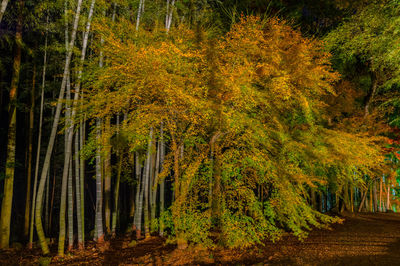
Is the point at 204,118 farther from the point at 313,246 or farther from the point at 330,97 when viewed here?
the point at 330,97

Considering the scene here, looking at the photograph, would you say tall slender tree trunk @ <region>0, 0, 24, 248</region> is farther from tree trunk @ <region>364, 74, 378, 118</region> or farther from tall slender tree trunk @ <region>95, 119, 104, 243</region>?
tree trunk @ <region>364, 74, 378, 118</region>

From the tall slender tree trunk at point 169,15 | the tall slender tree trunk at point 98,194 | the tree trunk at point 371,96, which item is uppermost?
the tall slender tree trunk at point 169,15

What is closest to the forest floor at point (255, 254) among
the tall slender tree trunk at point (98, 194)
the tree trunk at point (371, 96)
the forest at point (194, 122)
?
the forest at point (194, 122)

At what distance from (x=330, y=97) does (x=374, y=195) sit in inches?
266

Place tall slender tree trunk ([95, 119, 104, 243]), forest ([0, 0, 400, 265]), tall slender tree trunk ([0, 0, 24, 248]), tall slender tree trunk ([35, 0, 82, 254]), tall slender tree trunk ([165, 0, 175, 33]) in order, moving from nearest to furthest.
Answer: forest ([0, 0, 400, 265]) < tall slender tree trunk ([35, 0, 82, 254]) < tall slender tree trunk ([95, 119, 104, 243]) < tall slender tree trunk ([0, 0, 24, 248]) < tall slender tree trunk ([165, 0, 175, 33])

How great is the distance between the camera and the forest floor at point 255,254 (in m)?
4.91

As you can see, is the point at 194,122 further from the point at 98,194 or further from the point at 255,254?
the point at 255,254

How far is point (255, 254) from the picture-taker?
5570 millimetres

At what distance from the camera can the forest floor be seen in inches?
193

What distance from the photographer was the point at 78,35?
6.50 m

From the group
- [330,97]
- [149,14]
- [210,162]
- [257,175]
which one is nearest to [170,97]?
[210,162]

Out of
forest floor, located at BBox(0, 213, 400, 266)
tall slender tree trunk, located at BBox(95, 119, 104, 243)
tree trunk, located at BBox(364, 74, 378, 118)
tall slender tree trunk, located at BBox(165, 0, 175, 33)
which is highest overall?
tall slender tree trunk, located at BBox(165, 0, 175, 33)

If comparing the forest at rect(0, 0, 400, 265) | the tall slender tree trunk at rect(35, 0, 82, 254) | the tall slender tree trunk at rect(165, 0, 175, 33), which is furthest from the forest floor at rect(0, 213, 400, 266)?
the tall slender tree trunk at rect(165, 0, 175, 33)

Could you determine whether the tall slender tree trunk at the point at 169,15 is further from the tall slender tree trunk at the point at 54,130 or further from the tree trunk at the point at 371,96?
the tree trunk at the point at 371,96
